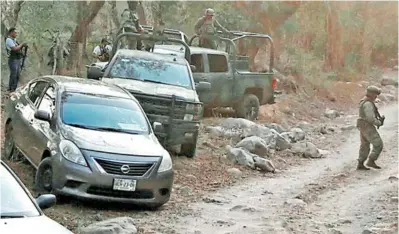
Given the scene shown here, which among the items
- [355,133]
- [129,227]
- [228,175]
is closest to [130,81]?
[228,175]

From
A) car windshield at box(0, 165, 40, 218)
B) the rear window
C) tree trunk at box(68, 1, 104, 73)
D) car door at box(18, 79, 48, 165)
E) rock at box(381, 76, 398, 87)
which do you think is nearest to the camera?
car windshield at box(0, 165, 40, 218)

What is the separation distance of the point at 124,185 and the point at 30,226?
12.6 ft

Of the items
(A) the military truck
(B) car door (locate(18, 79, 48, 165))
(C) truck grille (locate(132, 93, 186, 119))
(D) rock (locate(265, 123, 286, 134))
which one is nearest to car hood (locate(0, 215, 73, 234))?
(B) car door (locate(18, 79, 48, 165))

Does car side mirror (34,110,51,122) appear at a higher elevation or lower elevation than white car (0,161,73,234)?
higher

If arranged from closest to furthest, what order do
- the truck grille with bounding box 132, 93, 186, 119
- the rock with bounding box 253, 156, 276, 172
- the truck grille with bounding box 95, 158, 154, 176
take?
the truck grille with bounding box 95, 158, 154, 176 → the truck grille with bounding box 132, 93, 186, 119 → the rock with bounding box 253, 156, 276, 172

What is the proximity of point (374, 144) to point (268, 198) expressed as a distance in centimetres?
353

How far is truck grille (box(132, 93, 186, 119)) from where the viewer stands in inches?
501

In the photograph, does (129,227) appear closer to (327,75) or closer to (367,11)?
(327,75)

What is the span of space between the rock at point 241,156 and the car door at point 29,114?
13.0ft

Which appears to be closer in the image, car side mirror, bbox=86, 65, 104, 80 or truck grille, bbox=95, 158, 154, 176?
truck grille, bbox=95, 158, 154, 176

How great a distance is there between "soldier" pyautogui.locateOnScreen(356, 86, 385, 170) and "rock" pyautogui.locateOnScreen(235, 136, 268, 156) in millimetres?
1738

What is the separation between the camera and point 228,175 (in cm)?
1294

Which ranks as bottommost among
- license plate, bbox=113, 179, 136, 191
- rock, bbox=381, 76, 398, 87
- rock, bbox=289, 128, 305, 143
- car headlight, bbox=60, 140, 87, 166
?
rock, bbox=381, 76, 398, 87

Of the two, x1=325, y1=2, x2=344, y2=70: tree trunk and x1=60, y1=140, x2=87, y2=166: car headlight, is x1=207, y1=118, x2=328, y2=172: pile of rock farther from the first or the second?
x1=325, y1=2, x2=344, y2=70: tree trunk
